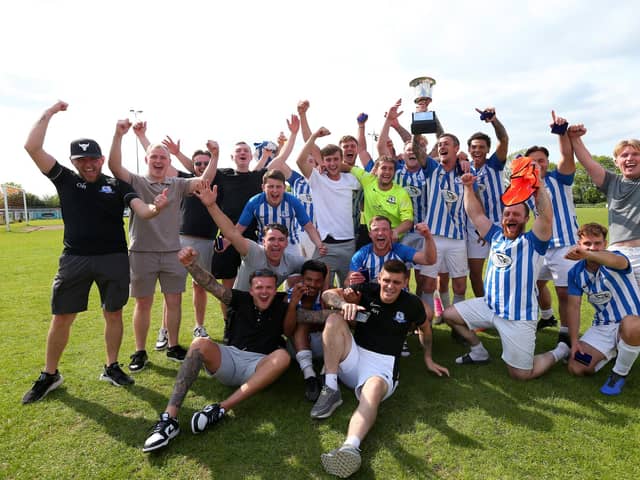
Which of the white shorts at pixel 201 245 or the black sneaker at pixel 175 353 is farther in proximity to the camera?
the white shorts at pixel 201 245

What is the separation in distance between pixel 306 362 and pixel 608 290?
10.9ft

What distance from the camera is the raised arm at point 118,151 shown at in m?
4.19

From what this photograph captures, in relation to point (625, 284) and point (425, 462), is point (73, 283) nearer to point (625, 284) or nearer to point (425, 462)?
point (425, 462)

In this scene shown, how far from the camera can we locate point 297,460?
2.90m

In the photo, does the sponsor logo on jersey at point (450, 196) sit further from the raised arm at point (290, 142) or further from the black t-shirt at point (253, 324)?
the black t-shirt at point (253, 324)

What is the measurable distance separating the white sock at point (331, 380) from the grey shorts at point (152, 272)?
7.24 ft

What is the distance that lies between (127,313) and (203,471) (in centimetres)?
478

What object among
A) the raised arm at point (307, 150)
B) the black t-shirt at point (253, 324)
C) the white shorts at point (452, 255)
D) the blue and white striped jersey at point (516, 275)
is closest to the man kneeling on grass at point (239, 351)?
the black t-shirt at point (253, 324)

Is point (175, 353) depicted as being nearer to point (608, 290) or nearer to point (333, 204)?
point (333, 204)

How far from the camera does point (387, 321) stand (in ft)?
12.7

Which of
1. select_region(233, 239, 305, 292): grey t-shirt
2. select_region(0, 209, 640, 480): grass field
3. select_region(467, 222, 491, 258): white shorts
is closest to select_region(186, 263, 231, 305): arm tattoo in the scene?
select_region(233, 239, 305, 292): grey t-shirt

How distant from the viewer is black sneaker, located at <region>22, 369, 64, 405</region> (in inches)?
147

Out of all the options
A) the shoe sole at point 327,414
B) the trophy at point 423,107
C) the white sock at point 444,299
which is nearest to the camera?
the shoe sole at point 327,414

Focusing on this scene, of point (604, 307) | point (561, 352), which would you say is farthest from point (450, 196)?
point (561, 352)
